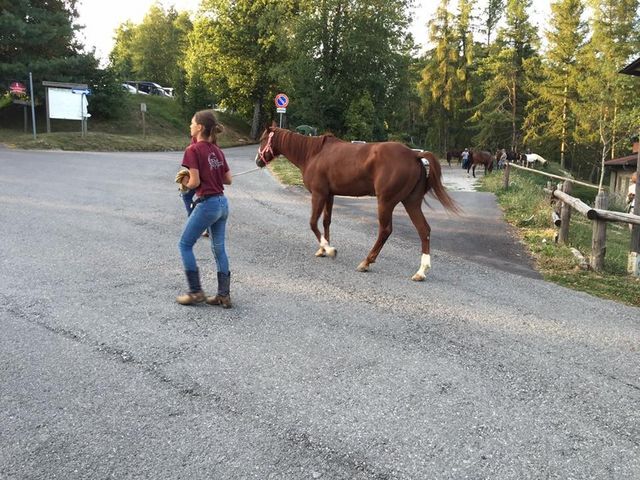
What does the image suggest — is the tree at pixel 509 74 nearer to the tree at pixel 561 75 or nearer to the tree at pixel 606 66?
the tree at pixel 561 75

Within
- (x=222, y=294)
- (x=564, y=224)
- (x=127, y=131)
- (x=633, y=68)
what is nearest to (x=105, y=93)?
(x=127, y=131)

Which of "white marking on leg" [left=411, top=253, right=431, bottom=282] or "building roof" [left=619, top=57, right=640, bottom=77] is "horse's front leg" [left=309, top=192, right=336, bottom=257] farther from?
"building roof" [left=619, top=57, right=640, bottom=77]

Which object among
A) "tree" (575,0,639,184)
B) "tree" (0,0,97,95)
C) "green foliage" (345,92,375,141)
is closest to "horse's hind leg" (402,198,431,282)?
"green foliage" (345,92,375,141)

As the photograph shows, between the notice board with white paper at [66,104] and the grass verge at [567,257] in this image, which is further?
the notice board with white paper at [66,104]

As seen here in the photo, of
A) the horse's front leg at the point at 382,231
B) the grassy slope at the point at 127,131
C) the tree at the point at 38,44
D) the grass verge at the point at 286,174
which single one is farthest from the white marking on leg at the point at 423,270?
the tree at the point at 38,44

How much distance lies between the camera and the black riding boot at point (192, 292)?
16.0 feet

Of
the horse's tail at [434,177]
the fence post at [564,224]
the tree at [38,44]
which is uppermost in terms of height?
the tree at [38,44]

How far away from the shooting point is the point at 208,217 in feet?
15.9

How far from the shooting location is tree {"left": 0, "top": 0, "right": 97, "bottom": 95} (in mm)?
29844

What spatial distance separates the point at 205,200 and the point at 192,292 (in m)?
0.87

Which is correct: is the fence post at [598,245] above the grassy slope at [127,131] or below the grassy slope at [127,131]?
below

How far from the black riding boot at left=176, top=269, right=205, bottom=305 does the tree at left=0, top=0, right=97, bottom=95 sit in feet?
101

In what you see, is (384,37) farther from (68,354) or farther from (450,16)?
(68,354)

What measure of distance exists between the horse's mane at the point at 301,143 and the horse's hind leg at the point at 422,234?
5.16 ft
